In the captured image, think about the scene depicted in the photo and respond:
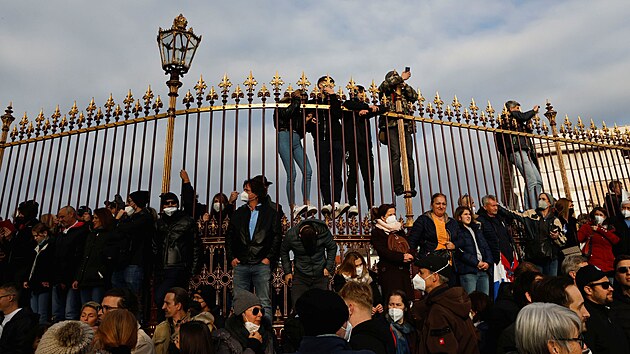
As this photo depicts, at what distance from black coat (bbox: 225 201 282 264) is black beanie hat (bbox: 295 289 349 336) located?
4.02 m

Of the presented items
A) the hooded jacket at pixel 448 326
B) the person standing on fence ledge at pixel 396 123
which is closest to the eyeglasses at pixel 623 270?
the hooded jacket at pixel 448 326

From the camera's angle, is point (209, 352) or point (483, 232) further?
point (483, 232)

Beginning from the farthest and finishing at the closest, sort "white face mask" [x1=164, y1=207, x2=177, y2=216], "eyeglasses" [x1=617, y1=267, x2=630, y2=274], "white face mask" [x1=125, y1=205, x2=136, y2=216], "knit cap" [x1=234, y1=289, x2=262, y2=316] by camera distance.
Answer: "white face mask" [x1=125, y1=205, x2=136, y2=216], "white face mask" [x1=164, y1=207, x2=177, y2=216], "knit cap" [x1=234, y1=289, x2=262, y2=316], "eyeglasses" [x1=617, y1=267, x2=630, y2=274]

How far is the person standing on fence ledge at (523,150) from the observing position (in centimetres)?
1032

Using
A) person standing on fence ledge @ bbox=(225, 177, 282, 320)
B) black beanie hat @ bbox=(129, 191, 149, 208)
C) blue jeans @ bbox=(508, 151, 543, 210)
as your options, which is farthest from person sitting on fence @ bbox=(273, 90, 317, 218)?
blue jeans @ bbox=(508, 151, 543, 210)

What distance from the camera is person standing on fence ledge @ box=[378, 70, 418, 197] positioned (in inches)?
375

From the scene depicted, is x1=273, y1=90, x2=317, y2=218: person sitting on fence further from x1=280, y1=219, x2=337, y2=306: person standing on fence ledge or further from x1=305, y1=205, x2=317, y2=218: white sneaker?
x1=280, y1=219, x2=337, y2=306: person standing on fence ledge

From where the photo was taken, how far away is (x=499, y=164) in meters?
10.1

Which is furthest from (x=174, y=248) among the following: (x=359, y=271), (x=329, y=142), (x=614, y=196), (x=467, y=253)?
(x=614, y=196)

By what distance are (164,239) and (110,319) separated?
143 inches

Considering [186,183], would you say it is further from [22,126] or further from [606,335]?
[606,335]

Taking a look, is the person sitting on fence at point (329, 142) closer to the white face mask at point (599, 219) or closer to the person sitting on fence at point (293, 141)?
the person sitting on fence at point (293, 141)

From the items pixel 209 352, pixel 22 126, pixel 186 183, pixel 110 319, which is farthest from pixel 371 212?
pixel 22 126

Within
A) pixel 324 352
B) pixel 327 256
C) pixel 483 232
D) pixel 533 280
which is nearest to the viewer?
pixel 324 352
